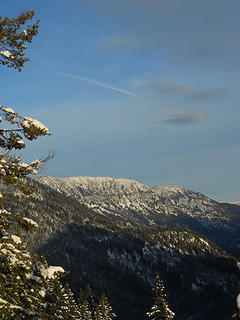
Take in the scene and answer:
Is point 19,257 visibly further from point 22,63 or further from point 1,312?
point 22,63

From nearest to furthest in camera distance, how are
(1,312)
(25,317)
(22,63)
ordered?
(1,312) < (25,317) < (22,63)

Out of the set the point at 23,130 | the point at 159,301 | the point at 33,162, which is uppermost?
the point at 23,130

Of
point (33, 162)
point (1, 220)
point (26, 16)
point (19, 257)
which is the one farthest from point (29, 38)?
point (19, 257)

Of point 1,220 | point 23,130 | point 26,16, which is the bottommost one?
point 1,220

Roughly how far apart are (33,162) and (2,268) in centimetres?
456

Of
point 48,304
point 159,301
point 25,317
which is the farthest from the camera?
point 159,301

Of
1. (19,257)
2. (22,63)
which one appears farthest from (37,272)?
(22,63)

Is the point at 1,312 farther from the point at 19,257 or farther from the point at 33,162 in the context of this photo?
the point at 33,162

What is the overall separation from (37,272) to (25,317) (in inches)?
69.9

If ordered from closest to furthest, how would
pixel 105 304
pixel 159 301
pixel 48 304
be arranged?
pixel 48 304 → pixel 159 301 → pixel 105 304

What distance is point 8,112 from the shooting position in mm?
14711

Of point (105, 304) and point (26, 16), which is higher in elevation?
point (26, 16)

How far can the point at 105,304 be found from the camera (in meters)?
72.0

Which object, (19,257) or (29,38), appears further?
(29,38)
